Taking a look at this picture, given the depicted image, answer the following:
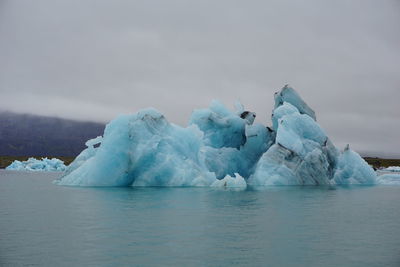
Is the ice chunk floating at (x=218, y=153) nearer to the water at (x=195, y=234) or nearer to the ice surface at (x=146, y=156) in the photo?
the ice surface at (x=146, y=156)

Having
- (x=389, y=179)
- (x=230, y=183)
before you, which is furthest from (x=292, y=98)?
(x=389, y=179)

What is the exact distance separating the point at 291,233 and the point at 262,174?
59.3ft

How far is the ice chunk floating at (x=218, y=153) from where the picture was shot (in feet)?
81.8

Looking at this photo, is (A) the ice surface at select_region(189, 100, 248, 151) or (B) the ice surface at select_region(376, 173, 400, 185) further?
(B) the ice surface at select_region(376, 173, 400, 185)

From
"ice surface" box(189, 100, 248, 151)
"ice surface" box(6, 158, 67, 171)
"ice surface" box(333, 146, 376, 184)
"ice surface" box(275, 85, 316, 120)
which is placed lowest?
"ice surface" box(6, 158, 67, 171)

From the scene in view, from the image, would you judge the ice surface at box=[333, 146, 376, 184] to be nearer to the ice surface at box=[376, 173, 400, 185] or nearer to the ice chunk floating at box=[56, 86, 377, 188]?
the ice chunk floating at box=[56, 86, 377, 188]

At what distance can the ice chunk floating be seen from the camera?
24939 mm

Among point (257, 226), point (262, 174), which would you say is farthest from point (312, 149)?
point (257, 226)

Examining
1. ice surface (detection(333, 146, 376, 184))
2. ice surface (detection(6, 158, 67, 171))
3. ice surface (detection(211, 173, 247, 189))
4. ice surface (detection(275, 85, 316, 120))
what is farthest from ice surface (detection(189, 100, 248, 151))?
ice surface (detection(6, 158, 67, 171))

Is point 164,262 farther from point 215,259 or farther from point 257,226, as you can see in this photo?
point 257,226

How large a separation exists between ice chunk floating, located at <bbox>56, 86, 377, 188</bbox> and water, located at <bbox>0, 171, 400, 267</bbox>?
8.01 m

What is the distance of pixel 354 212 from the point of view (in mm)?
15711

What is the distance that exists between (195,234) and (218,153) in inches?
813

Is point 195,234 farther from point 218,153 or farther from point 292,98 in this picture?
point 292,98
